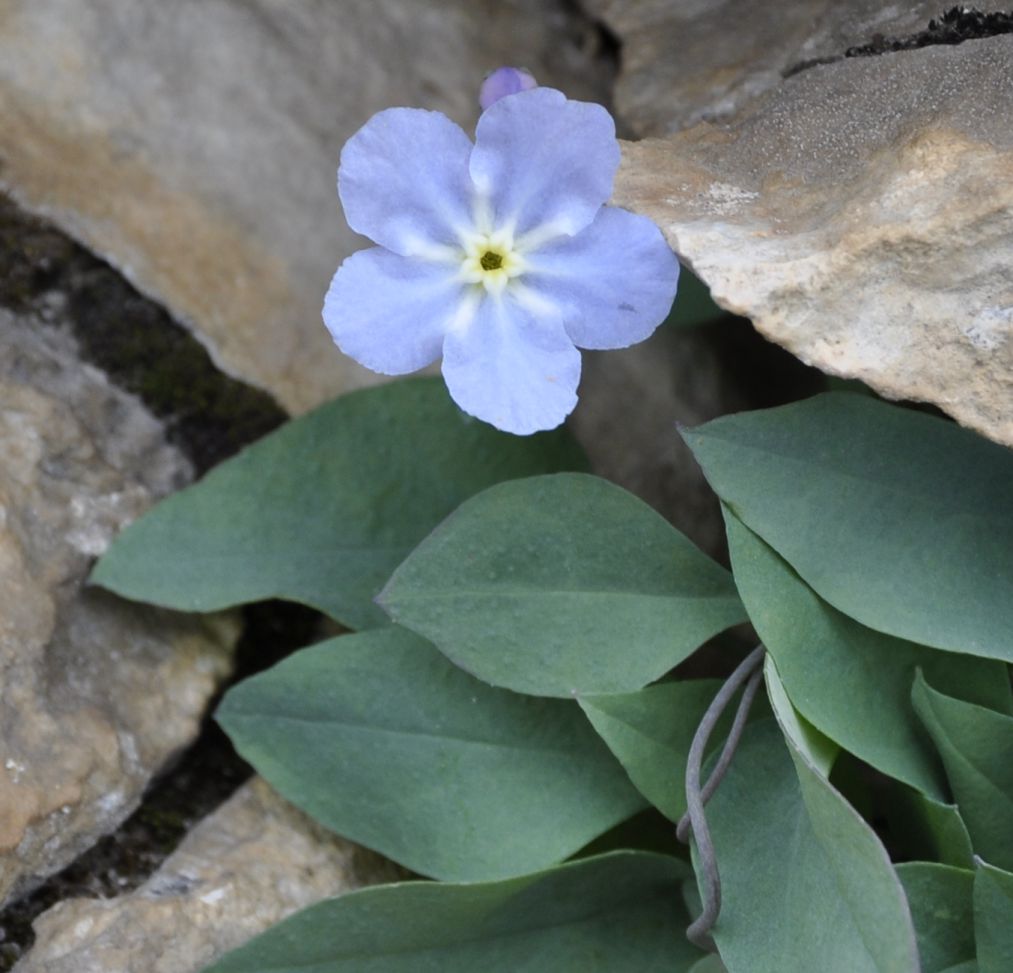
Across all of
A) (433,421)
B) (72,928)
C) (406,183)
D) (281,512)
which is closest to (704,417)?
(433,421)

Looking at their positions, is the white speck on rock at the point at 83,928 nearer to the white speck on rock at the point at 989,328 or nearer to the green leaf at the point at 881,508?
the green leaf at the point at 881,508

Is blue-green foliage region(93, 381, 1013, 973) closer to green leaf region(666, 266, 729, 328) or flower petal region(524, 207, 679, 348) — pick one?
flower petal region(524, 207, 679, 348)

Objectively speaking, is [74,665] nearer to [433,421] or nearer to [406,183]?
[433,421]

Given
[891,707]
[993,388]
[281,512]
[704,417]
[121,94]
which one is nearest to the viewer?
[993,388]

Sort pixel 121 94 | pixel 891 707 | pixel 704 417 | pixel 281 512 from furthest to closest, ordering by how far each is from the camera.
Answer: pixel 704 417
pixel 121 94
pixel 281 512
pixel 891 707

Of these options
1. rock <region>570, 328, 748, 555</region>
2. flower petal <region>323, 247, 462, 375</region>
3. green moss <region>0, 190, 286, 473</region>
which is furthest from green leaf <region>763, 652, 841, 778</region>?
green moss <region>0, 190, 286, 473</region>

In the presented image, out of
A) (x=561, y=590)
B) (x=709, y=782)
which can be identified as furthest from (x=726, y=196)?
(x=709, y=782)

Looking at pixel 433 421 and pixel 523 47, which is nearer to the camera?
pixel 433 421
